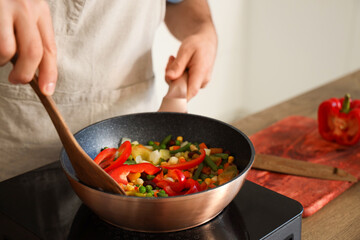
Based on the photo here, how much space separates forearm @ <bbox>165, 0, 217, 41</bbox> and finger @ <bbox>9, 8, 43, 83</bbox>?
80 cm

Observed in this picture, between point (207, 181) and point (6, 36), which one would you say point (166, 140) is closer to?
point (207, 181)

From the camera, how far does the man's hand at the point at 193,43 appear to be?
1.27 meters

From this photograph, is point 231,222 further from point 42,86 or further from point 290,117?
point 290,117

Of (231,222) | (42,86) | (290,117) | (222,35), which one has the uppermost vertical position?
(42,86)

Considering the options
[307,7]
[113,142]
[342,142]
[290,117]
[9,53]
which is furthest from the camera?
[307,7]

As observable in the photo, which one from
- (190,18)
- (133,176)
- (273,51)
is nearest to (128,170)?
(133,176)

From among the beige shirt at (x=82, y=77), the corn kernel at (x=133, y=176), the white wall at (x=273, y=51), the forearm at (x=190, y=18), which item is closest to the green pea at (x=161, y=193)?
the corn kernel at (x=133, y=176)

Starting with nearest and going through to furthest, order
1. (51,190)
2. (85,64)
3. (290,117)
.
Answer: (51,190)
(85,64)
(290,117)

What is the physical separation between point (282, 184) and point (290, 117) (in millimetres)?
518

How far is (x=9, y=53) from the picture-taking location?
68 centimetres

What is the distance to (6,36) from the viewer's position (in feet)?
2.21

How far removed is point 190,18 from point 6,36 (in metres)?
0.95

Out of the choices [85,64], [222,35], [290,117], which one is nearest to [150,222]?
[85,64]

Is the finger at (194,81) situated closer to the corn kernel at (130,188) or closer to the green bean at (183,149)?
the green bean at (183,149)
